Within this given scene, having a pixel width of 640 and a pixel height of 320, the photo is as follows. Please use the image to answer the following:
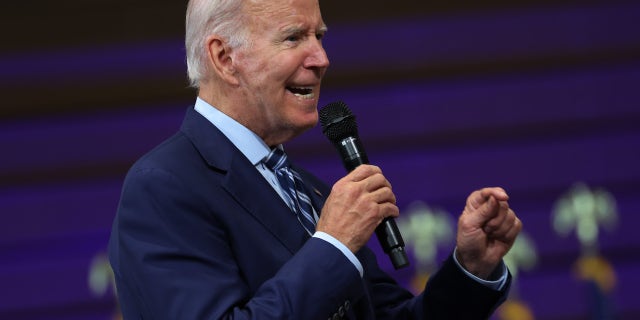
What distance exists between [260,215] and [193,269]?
6.2 inches

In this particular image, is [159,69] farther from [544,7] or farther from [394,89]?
[544,7]

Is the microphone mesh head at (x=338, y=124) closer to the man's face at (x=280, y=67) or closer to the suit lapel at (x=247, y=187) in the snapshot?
the man's face at (x=280, y=67)

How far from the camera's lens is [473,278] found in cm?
176

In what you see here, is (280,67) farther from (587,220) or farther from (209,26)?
(587,220)

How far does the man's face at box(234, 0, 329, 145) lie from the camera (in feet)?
5.59

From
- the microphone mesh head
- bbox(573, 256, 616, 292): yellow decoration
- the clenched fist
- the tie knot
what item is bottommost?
bbox(573, 256, 616, 292): yellow decoration

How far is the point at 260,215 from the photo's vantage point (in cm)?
161

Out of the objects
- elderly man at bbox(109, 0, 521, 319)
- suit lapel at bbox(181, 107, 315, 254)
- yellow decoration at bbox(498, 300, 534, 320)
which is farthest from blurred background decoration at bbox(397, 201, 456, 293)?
suit lapel at bbox(181, 107, 315, 254)

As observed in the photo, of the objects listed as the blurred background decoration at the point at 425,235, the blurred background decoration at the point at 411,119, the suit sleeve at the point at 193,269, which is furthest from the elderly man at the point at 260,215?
the blurred background decoration at the point at 411,119

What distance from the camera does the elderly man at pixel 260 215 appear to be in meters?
1.50

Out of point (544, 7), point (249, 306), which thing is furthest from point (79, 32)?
point (249, 306)

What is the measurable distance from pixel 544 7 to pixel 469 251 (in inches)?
103

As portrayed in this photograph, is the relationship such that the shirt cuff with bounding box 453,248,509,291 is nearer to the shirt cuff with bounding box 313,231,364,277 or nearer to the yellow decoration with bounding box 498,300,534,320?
the shirt cuff with bounding box 313,231,364,277

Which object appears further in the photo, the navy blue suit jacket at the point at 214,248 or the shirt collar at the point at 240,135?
the shirt collar at the point at 240,135
